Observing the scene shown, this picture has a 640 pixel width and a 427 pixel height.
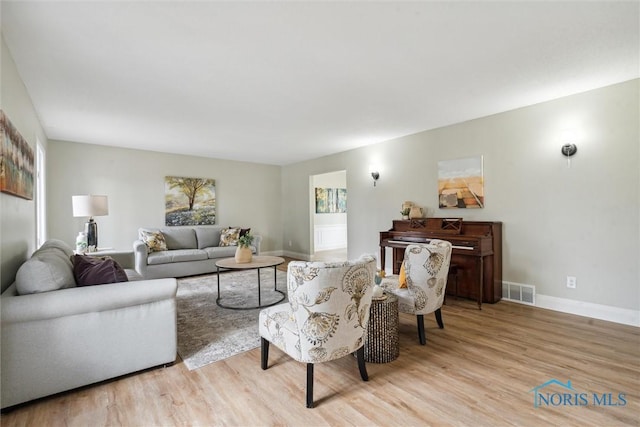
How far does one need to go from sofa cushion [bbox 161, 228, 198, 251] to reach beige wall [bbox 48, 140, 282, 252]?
0.51m

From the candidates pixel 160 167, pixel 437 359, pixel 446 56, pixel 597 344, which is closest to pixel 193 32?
pixel 446 56

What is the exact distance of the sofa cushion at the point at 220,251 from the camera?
549 centimetres

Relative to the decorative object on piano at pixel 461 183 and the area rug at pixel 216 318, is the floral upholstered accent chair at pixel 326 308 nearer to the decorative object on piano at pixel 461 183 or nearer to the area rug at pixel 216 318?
the area rug at pixel 216 318

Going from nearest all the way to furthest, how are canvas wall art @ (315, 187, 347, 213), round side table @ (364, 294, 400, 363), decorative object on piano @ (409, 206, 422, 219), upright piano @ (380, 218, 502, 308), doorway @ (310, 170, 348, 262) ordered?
round side table @ (364, 294, 400, 363) → upright piano @ (380, 218, 502, 308) → decorative object on piano @ (409, 206, 422, 219) → doorway @ (310, 170, 348, 262) → canvas wall art @ (315, 187, 347, 213)

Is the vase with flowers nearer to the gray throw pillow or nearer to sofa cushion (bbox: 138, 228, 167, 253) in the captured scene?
the gray throw pillow

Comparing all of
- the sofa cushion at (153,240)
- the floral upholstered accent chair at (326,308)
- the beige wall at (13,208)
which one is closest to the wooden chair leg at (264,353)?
the floral upholstered accent chair at (326,308)

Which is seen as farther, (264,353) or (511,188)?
(511,188)

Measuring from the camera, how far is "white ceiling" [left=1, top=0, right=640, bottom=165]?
1.88m

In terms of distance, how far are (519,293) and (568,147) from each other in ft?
5.80

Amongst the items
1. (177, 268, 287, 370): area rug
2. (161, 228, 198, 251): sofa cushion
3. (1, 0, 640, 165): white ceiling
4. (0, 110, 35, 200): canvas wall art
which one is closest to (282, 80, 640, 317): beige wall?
(1, 0, 640, 165): white ceiling

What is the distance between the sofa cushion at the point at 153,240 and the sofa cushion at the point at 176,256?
5.0 inches

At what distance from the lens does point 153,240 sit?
17.0 ft

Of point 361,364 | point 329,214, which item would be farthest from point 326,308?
point 329,214

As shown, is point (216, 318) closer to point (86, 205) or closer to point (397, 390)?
point (397, 390)
